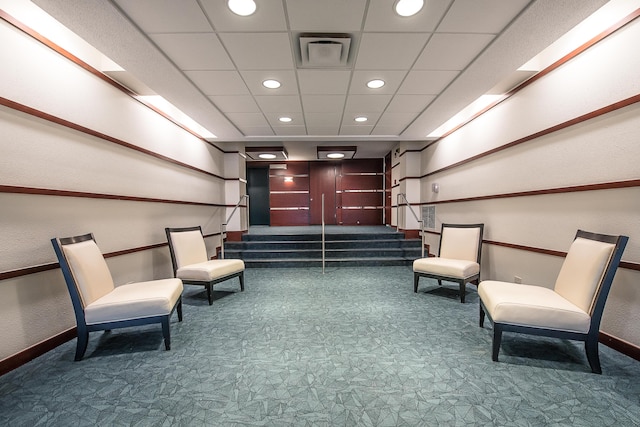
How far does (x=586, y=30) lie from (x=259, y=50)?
2936 mm

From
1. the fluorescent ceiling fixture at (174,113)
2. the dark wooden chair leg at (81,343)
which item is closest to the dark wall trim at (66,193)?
the dark wooden chair leg at (81,343)

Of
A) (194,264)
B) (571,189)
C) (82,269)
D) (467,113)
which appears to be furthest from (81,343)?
(467,113)

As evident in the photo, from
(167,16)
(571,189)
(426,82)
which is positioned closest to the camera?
(167,16)

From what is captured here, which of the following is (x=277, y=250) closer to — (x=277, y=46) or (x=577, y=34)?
(x=277, y=46)

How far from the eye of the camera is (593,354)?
180cm

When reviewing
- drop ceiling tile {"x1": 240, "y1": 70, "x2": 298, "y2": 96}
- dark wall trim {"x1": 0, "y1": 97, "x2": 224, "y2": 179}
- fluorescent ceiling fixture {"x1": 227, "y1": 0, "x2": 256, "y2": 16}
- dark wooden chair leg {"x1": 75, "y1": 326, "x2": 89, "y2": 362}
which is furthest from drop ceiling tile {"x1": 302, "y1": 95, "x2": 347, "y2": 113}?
dark wooden chair leg {"x1": 75, "y1": 326, "x2": 89, "y2": 362}

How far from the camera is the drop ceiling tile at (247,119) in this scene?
4.12 meters

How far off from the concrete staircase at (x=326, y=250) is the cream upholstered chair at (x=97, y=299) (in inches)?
121

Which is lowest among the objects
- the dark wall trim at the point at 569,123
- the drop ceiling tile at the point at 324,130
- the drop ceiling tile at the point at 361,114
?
the dark wall trim at the point at 569,123

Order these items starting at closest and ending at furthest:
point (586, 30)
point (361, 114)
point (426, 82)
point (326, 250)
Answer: point (586, 30)
point (426, 82)
point (361, 114)
point (326, 250)

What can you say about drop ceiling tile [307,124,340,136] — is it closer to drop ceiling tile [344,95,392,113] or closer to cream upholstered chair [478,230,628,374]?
drop ceiling tile [344,95,392,113]

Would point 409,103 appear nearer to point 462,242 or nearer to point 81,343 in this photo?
point 462,242

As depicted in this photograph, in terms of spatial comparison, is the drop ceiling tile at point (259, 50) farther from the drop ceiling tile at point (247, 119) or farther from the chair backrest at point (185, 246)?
the chair backrest at point (185, 246)

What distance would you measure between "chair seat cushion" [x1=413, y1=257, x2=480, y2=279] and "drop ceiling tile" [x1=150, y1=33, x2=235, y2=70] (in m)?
3.41
